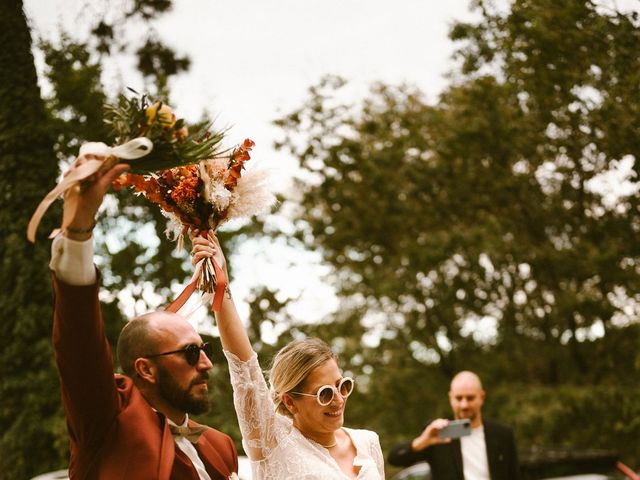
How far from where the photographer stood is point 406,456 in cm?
604

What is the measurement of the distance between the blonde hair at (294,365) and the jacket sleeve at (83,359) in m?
1.33

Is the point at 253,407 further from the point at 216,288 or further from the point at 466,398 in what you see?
the point at 466,398

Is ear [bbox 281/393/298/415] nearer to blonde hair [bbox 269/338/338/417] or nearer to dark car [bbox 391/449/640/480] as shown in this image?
blonde hair [bbox 269/338/338/417]

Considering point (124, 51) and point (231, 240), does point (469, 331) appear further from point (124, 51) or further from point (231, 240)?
point (124, 51)

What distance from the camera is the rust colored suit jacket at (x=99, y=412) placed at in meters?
2.23

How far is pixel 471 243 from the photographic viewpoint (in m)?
13.0

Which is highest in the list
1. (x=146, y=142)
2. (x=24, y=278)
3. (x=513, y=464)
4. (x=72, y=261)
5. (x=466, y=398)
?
(x=24, y=278)

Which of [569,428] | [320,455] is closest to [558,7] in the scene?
[320,455]

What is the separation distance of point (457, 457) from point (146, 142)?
4.36 m

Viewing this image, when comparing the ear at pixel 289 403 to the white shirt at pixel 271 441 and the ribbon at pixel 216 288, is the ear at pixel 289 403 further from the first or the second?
the ribbon at pixel 216 288

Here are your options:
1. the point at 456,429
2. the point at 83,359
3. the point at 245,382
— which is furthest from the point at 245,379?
the point at 456,429

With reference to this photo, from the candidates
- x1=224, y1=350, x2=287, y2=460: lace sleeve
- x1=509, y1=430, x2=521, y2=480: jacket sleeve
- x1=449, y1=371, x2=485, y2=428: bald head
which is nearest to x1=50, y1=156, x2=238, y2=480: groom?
x1=224, y1=350, x2=287, y2=460: lace sleeve

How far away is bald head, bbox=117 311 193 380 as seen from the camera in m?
2.78

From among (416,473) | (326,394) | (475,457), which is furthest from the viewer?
(416,473)
